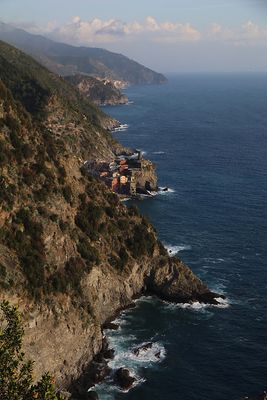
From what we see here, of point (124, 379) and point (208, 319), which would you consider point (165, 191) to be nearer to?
point (208, 319)

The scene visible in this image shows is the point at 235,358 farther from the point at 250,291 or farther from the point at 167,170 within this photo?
the point at 167,170

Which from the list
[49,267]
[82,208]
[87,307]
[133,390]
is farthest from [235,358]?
[82,208]

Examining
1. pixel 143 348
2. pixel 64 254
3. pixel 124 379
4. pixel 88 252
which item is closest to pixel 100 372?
pixel 124 379

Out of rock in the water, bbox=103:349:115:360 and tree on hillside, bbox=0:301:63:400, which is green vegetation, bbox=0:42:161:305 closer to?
rock in the water, bbox=103:349:115:360

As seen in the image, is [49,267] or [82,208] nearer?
[49,267]

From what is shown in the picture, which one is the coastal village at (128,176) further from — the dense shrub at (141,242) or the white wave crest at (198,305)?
the white wave crest at (198,305)
